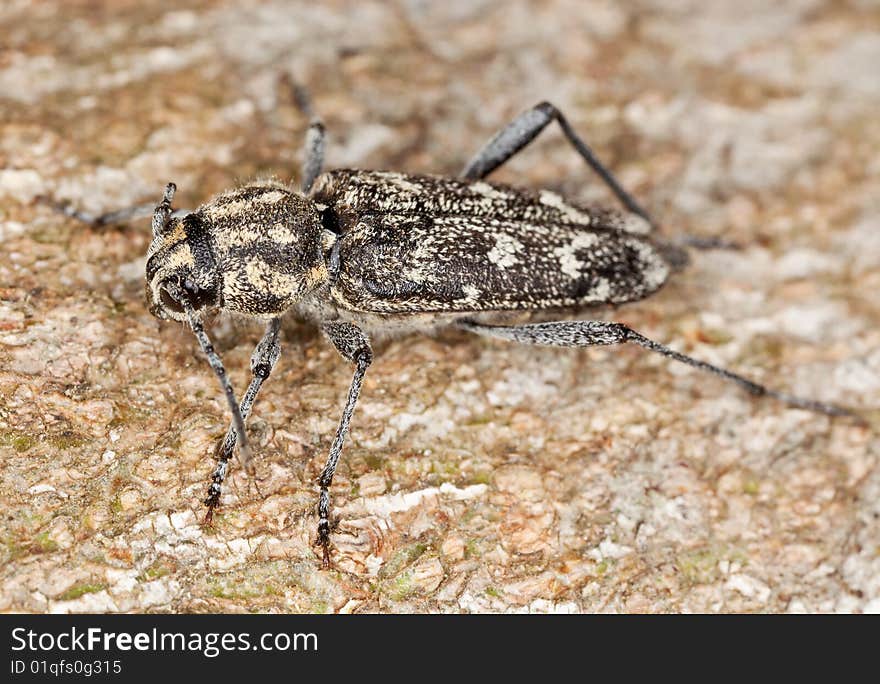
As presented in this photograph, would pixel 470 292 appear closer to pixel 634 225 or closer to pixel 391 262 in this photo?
pixel 391 262

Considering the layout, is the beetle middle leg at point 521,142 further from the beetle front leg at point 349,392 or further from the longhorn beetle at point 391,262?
the beetle front leg at point 349,392

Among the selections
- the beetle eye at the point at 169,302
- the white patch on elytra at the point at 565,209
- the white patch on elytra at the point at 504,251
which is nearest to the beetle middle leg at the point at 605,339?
the white patch on elytra at the point at 504,251

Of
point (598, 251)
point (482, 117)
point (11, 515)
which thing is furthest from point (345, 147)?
point (11, 515)

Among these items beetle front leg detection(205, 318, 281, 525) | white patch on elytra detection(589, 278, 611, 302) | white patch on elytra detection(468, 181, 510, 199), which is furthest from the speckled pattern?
white patch on elytra detection(468, 181, 510, 199)

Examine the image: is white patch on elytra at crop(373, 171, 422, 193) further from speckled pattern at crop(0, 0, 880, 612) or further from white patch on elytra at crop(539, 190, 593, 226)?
white patch on elytra at crop(539, 190, 593, 226)

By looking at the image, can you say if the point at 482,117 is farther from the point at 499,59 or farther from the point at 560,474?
the point at 560,474

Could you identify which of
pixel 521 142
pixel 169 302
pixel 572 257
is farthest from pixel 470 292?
pixel 169 302

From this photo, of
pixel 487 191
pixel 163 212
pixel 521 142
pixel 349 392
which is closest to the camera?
pixel 349 392
